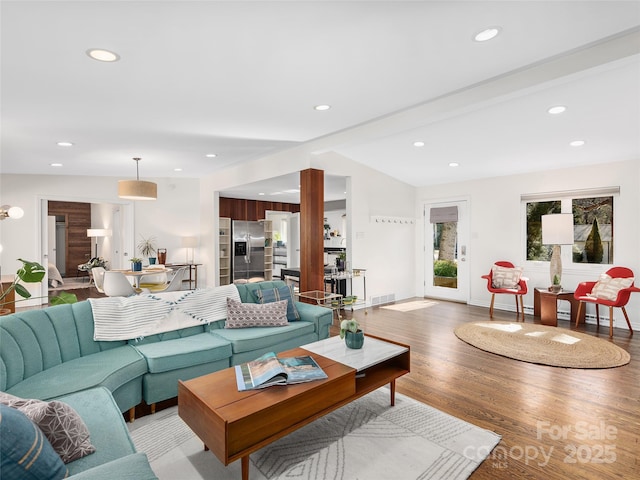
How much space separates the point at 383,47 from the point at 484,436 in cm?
266

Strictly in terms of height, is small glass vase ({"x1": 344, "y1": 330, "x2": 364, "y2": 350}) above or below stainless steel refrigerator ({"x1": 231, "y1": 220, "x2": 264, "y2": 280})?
below

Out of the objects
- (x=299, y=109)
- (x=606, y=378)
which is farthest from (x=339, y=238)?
(x=606, y=378)

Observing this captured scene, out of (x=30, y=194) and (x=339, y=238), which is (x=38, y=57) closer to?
(x=30, y=194)

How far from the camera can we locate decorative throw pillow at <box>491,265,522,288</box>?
564cm

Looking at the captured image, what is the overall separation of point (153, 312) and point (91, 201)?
502cm

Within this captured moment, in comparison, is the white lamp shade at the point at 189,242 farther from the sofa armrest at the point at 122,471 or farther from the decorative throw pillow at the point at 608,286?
the decorative throw pillow at the point at 608,286

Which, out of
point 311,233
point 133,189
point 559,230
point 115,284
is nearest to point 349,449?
point 311,233

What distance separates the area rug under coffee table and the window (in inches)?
170

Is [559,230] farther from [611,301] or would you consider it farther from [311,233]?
[311,233]

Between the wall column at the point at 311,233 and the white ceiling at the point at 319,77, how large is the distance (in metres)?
0.69

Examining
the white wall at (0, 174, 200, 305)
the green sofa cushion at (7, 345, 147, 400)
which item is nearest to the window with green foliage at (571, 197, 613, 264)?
the green sofa cushion at (7, 345, 147, 400)

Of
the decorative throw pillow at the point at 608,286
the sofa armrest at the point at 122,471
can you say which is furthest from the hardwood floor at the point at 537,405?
the sofa armrest at the point at 122,471

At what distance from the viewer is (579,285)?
194 inches

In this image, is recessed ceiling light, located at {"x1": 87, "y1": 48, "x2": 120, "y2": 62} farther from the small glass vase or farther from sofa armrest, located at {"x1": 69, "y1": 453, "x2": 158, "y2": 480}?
the small glass vase
